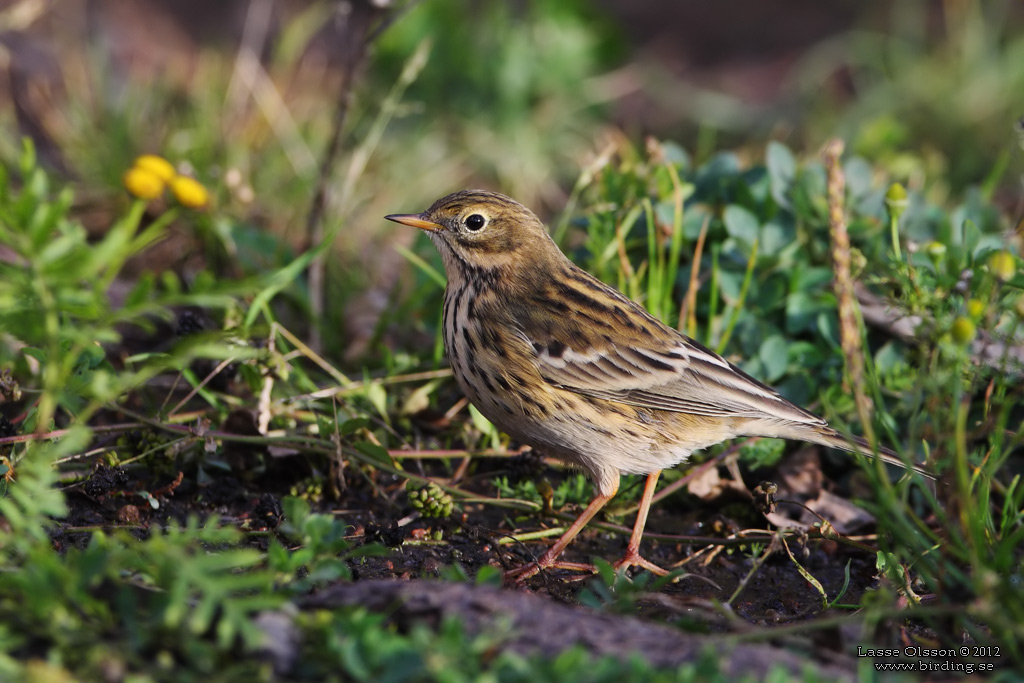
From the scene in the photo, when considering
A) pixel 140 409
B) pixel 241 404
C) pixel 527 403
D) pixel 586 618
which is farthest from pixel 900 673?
pixel 140 409

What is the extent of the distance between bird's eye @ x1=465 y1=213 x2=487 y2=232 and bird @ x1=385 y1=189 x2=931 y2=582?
Answer: 0.89 feet

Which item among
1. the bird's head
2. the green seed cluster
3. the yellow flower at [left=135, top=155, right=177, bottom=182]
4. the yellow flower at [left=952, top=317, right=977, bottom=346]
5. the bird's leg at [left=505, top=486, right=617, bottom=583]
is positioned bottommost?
the bird's leg at [left=505, top=486, right=617, bottom=583]

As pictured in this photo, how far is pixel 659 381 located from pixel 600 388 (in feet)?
0.84

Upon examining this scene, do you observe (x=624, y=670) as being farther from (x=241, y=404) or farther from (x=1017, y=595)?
(x=241, y=404)

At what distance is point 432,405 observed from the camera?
16.7 ft

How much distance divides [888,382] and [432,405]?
2.14 metres

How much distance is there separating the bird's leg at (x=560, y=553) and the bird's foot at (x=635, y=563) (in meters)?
0.14

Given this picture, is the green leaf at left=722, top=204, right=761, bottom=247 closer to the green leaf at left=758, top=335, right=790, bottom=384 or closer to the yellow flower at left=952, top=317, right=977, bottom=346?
the green leaf at left=758, top=335, right=790, bottom=384

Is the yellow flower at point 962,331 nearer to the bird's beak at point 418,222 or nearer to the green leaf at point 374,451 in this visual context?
the green leaf at point 374,451

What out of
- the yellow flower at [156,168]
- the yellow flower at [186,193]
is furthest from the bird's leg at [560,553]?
the yellow flower at [156,168]

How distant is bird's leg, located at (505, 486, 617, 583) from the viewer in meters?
3.87

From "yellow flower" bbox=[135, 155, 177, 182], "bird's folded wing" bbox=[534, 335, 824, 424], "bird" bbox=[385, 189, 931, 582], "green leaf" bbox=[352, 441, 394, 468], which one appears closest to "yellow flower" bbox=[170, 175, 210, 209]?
"yellow flower" bbox=[135, 155, 177, 182]

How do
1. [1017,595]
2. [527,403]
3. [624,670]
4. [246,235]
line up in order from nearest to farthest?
[624,670], [1017,595], [527,403], [246,235]

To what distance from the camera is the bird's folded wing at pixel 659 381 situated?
14.0 ft
